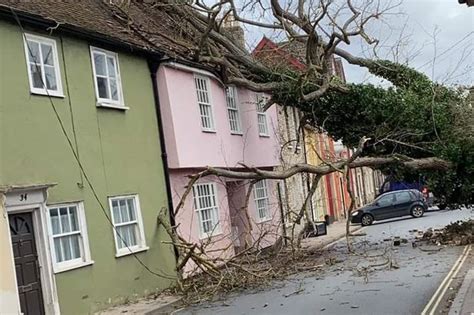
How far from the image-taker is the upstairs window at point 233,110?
2195 cm

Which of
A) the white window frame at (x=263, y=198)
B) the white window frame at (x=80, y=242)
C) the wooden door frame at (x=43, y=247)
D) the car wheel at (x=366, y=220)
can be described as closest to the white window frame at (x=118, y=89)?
the white window frame at (x=80, y=242)

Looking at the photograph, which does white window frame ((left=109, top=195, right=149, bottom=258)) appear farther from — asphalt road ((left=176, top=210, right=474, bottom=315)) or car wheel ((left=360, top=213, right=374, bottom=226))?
car wheel ((left=360, top=213, right=374, bottom=226))

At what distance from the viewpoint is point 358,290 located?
12695mm

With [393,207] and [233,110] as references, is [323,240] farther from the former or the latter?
[393,207]

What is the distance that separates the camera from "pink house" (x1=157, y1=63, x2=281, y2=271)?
17.5 m

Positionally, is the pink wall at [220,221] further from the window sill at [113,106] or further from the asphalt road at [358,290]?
the window sill at [113,106]

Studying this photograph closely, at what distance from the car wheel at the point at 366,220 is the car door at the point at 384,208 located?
269mm

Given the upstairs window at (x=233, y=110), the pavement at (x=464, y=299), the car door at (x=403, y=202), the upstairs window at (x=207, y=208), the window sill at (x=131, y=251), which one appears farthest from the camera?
the car door at (x=403, y=202)

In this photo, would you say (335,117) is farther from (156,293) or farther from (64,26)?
(64,26)

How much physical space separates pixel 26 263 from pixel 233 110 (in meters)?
11.8

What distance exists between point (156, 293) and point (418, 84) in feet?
42.8

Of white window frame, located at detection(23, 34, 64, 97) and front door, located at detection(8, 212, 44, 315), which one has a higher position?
white window frame, located at detection(23, 34, 64, 97)

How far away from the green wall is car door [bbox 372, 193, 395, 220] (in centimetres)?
1978

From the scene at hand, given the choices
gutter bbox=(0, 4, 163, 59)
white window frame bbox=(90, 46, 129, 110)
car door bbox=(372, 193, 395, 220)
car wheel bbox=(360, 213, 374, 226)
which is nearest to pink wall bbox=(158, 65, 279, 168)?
gutter bbox=(0, 4, 163, 59)
